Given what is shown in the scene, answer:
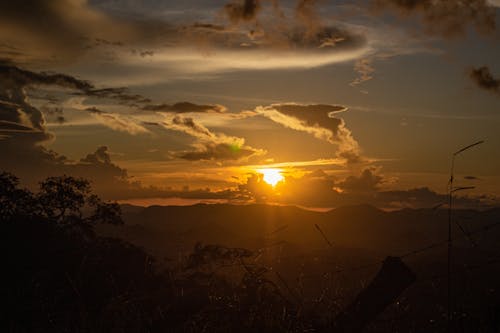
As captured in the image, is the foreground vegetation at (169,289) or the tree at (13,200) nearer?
the foreground vegetation at (169,289)

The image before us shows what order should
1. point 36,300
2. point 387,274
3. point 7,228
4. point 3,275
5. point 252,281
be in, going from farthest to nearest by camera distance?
1. point 7,228
2. point 3,275
3. point 36,300
4. point 252,281
5. point 387,274

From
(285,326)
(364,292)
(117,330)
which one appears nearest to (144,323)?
(117,330)

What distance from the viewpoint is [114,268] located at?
24.7 meters

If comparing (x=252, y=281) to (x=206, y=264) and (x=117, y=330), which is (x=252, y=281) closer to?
(x=117, y=330)

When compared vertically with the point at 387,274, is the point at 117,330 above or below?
below

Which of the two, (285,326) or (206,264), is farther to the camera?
(206,264)

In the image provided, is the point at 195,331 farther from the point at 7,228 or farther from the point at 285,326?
the point at 7,228

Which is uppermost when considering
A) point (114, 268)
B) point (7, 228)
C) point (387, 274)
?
point (387, 274)

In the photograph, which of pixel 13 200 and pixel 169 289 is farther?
pixel 13 200

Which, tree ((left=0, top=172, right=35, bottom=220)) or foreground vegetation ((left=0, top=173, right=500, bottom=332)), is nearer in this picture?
foreground vegetation ((left=0, top=173, right=500, bottom=332))

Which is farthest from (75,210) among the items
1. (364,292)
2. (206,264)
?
(364,292)

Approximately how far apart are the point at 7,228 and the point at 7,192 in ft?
11.5

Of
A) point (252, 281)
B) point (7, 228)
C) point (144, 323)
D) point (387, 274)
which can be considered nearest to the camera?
point (387, 274)

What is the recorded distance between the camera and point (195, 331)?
936 centimetres
